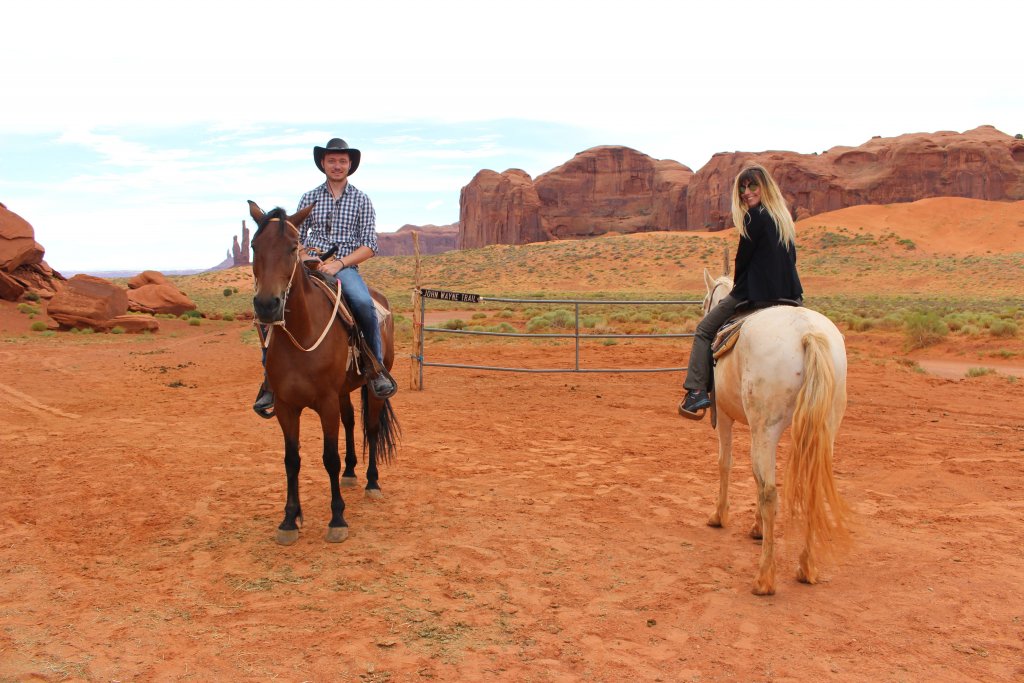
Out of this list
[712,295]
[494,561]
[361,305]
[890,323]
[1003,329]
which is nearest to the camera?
[494,561]

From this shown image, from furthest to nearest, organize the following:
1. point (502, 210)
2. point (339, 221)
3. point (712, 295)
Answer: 1. point (502, 210)
2. point (339, 221)
3. point (712, 295)

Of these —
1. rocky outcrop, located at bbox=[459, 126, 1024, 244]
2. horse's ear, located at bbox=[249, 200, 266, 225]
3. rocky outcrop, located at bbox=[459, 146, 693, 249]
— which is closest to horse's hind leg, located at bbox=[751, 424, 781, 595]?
horse's ear, located at bbox=[249, 200, 266, 225]

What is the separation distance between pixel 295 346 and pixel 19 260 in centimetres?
2725

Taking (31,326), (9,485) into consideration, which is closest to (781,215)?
(9,485)

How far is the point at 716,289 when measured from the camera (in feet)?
17.9

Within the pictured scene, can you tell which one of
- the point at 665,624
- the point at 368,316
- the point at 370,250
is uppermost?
the point at 370,250

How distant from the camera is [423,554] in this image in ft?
15.6

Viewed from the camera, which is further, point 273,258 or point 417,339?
point 417,339

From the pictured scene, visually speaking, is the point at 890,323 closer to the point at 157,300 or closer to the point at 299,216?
the point at 299,216

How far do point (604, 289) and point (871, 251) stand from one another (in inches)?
901

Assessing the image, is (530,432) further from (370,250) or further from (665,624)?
(665,624)

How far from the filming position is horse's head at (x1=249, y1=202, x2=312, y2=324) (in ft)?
13.9

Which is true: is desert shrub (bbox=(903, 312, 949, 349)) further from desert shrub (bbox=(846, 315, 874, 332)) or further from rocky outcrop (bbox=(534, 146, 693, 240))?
rocky outcrop (bbox=(534, 146, 693, 240))

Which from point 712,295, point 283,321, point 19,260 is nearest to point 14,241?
point 19,260
